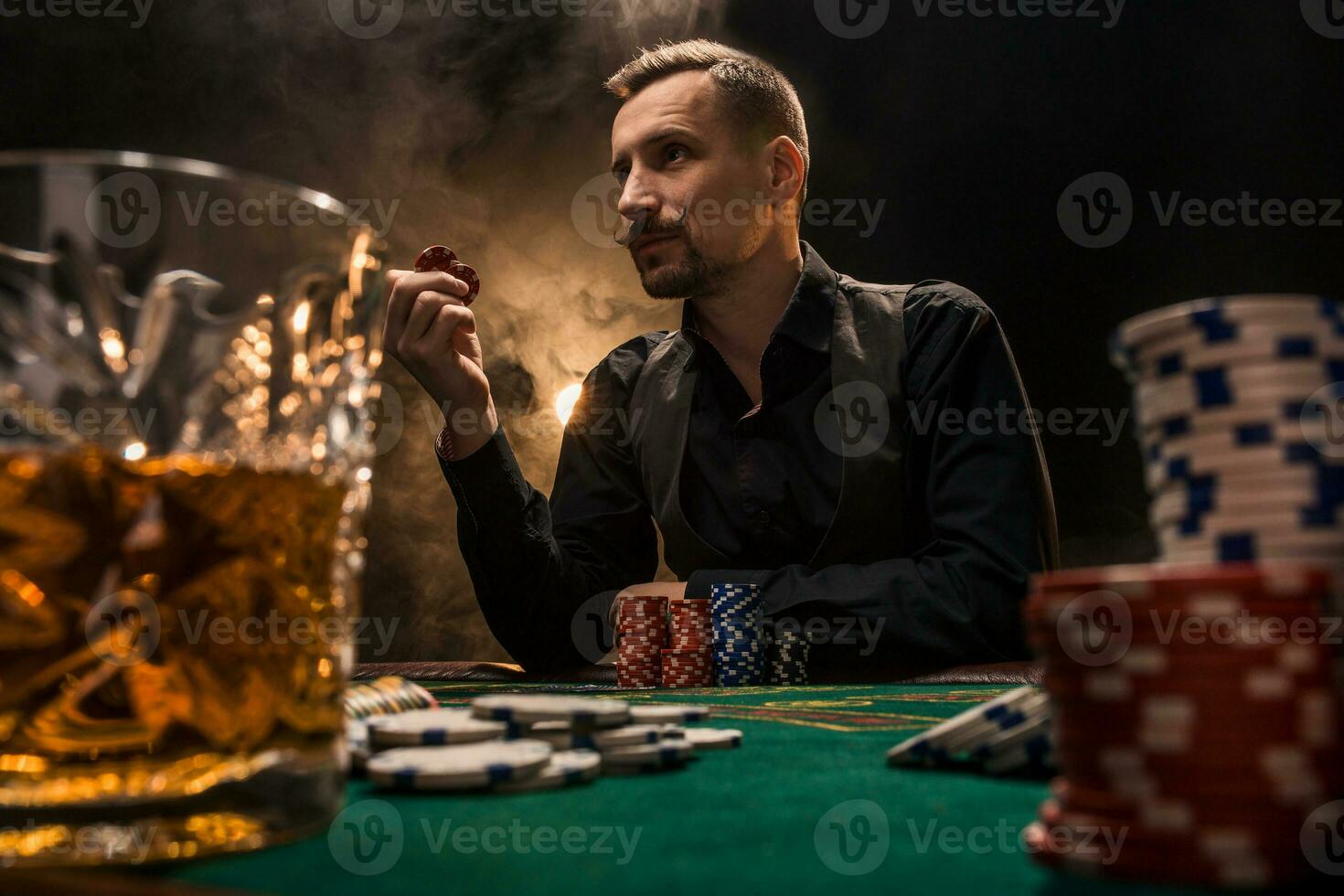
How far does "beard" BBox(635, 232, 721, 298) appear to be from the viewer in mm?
3219

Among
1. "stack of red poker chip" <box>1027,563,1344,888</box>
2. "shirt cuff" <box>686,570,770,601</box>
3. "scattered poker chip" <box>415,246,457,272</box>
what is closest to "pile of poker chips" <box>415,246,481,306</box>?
"scattered poker chip" <box>415,246,457,272</box>

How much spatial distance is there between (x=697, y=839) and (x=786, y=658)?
161 centimetres

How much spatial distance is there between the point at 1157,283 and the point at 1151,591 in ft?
19.7

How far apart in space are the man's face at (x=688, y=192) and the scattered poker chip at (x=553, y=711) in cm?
235

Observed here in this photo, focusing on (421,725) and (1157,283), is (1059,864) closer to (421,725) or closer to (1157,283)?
(421,725)

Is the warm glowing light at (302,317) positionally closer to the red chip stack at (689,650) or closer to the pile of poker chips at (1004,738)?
the pile of poker chips at (1004,738)

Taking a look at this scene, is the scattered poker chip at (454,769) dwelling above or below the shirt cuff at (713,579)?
below

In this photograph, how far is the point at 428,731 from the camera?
0.93 meters

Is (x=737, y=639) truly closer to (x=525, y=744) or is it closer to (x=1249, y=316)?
(x=525, y=744)

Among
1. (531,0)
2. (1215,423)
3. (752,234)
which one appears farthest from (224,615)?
(531,0)

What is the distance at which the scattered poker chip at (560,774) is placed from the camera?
2.71ft

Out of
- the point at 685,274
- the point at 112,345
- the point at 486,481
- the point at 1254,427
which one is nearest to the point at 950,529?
the point at 685,274

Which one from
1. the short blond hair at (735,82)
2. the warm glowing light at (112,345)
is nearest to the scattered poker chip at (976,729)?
the warm glowing light at (112,345)

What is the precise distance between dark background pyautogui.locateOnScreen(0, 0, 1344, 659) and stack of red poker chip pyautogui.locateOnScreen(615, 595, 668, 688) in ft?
14.3
